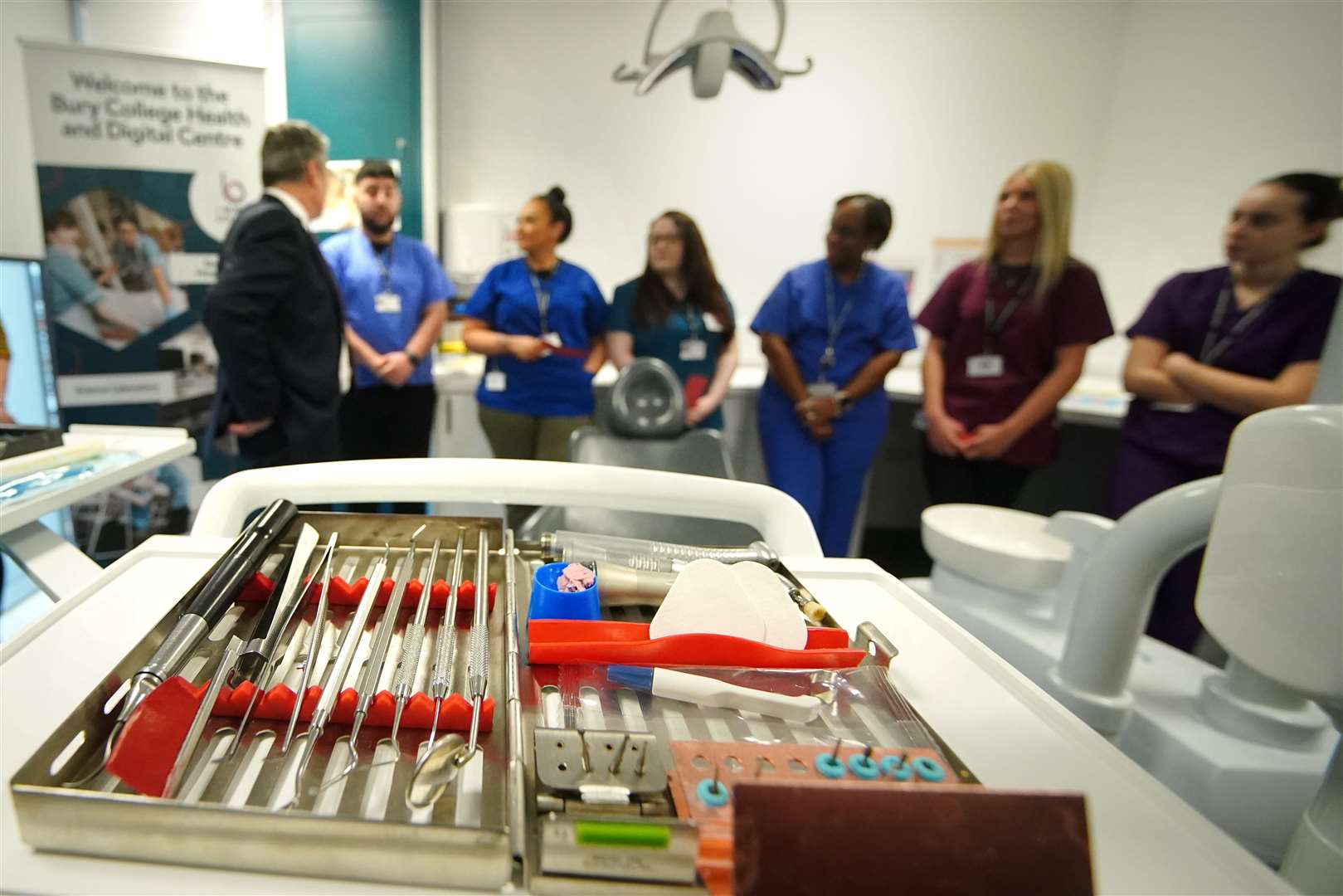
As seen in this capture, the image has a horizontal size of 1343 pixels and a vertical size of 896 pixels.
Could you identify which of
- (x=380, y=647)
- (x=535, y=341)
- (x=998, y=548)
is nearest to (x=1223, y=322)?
(x=998, y=548)

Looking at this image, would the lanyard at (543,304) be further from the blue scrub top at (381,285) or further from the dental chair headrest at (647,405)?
the dental chair headrest at (647,405)

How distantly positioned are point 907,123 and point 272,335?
1.73 meters

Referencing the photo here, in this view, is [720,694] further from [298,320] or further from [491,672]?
[298,320]

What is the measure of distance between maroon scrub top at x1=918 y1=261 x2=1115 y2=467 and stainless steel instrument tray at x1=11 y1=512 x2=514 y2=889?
1.70 meters

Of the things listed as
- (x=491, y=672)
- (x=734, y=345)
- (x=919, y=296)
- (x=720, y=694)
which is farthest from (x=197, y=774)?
(x=919, y=296)

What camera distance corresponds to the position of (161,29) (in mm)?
586

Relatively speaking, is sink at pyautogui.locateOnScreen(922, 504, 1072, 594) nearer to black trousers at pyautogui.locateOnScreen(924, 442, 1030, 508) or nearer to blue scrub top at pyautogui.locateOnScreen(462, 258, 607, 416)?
black trousers at pyautogui.locateOnScreen(924, 442, 1030, 508)

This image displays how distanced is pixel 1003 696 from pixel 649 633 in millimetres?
222

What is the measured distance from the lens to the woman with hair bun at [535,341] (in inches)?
74.9

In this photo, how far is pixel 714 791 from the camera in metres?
0.29

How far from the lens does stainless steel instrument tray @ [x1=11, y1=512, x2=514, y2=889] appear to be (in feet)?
0.83

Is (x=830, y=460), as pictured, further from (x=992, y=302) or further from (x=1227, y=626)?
(x=1227, y=626)

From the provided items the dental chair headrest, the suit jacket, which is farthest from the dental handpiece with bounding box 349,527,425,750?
the dental chair headrest

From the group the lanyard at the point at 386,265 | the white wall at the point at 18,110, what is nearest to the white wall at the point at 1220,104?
the white wall at the point at 18,110
